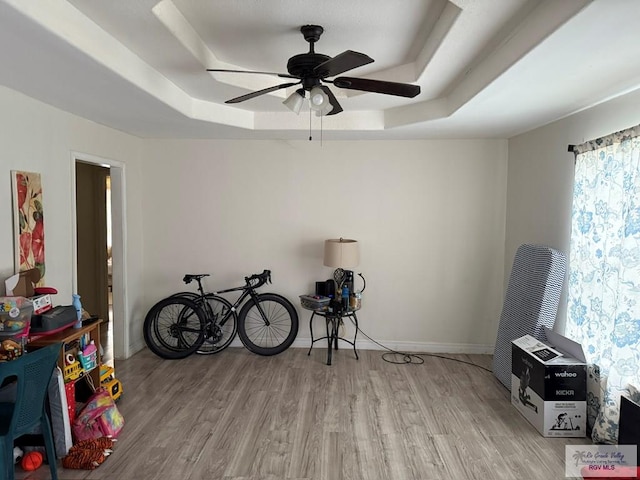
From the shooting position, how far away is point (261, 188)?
177 inches

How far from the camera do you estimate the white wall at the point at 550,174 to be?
276cm

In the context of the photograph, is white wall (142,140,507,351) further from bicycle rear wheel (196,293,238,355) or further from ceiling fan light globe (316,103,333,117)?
ceiling fan light globe (316,103,333,117)

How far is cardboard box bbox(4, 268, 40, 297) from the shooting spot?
2613 millimetres

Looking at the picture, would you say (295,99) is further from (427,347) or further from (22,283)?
(427,347)

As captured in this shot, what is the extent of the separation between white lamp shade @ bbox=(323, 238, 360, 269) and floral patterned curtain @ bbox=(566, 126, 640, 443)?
6.03ft

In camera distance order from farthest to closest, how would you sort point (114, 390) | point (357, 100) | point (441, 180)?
point (441, 180), point (357, 100), point (114, 390)

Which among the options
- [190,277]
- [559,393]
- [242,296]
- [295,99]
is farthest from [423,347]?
[295,99]

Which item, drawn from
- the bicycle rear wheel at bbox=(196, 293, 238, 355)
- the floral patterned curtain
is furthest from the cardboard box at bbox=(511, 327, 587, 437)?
the bicycle rear wheel at bbox=(196, 293, 238, 355)

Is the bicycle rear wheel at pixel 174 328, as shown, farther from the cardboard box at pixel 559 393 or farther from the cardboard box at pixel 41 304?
the cardboard box at pixel 559 393

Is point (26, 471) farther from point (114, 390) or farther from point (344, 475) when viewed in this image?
point (344, 475)

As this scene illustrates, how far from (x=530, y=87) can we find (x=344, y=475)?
2537 millimetres

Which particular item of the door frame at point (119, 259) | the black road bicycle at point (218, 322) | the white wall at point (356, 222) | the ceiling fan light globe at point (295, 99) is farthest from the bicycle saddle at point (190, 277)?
the ceiling fan light globe at point (295, 99)

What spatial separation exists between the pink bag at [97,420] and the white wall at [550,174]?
3.42 metres

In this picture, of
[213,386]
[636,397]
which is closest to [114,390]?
[213,386]
